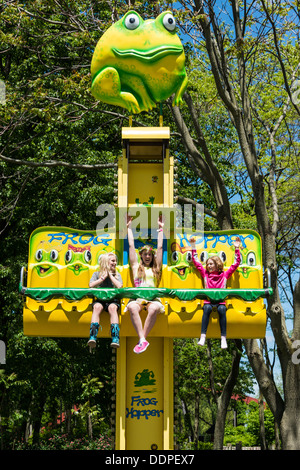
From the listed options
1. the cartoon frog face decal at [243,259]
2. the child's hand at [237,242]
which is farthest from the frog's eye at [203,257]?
the child's hand at [237,242]

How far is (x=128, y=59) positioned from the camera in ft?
30.5

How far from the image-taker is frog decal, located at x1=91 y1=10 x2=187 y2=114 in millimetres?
9281

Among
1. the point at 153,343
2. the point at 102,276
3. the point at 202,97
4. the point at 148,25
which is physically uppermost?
the point at 202,97

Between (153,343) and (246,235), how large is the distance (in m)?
2.03

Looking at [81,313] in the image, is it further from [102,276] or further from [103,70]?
[103,70]

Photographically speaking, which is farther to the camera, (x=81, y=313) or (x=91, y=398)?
(x=91, y=398)

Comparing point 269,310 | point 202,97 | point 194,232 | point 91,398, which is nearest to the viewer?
point 194,232

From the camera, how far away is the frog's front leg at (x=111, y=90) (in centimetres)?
941

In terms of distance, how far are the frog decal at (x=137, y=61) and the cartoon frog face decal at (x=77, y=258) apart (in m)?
2.43

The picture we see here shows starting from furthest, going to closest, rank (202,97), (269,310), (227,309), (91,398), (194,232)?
1. (202,97)
2. (91,398)
3. (269,310)
4. (194,232)
5. (227,309)

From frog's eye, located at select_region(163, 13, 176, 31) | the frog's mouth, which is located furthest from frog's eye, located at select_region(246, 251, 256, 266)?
frog's eye, located at select_region(163, 13, 176, 31)

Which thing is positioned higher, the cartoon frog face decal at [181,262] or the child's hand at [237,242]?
the child's hand at [237,242]

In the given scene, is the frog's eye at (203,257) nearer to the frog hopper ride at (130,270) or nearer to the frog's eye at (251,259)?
the frog hopper ride at (130,270)

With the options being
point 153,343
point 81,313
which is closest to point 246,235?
point 153,343
